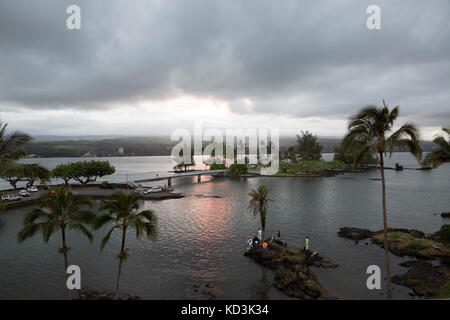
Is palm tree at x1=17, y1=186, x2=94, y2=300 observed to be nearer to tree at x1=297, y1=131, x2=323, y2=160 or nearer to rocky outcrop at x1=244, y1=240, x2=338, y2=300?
rocky outcrop at x1=244, y1=240, x2=338, y2=300

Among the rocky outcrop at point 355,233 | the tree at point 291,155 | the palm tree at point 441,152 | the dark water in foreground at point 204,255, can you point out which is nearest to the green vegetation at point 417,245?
the dark water in foreground at point 204,255

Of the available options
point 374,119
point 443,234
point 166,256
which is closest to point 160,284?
point 166,256

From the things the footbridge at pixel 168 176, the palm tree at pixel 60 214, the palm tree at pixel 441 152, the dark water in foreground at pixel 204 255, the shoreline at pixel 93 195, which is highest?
the palm tree at pixel 441 152

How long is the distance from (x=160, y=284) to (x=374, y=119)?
18239 millimetres

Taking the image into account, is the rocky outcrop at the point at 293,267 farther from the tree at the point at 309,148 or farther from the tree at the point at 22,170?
the tree at the point at 309,148

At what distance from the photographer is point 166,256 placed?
24484 mm

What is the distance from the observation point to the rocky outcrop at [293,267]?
17422 mm

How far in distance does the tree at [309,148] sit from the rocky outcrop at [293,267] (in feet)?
442

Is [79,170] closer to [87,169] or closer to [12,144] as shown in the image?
[87,169]

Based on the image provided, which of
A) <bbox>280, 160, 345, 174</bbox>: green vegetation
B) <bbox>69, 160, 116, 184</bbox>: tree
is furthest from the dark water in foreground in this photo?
<bbox>280, 160, 345, 174</bbox>: green vegetation

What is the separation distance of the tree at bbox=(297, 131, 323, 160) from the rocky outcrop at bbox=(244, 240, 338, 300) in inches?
5303

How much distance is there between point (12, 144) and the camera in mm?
11719

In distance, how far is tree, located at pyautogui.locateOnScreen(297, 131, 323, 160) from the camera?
500ft
